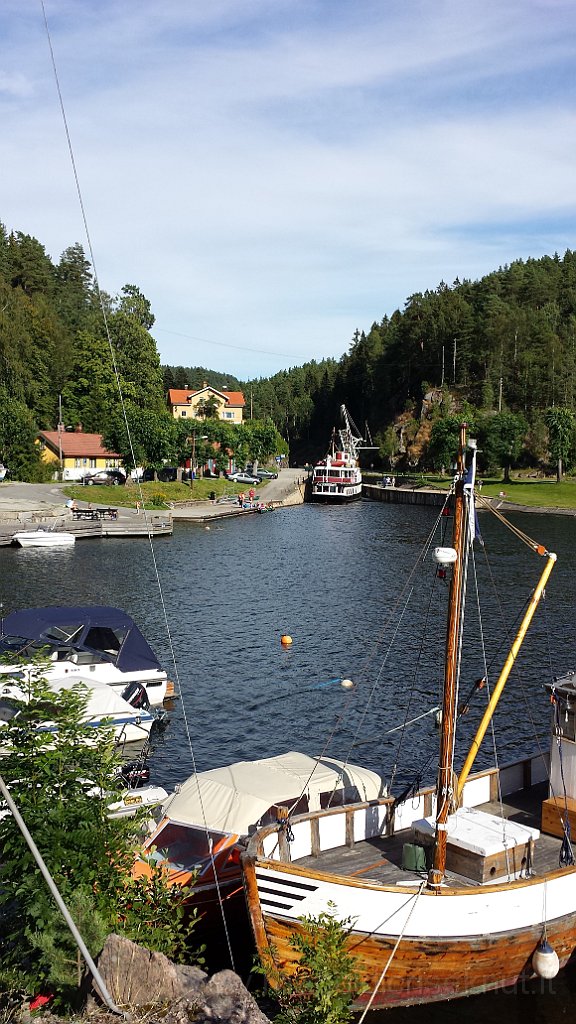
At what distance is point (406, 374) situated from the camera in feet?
650

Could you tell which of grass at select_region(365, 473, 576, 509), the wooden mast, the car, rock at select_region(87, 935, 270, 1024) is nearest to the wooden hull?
the wooden mast

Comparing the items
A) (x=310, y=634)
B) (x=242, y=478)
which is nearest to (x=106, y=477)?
(x=242, y=478)

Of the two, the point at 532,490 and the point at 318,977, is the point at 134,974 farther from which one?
the point at 532,490

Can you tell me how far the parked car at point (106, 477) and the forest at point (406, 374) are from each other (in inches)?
162

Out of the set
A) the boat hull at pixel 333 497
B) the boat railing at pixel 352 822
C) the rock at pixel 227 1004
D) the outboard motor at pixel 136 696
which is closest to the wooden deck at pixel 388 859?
the boat railing at pixel 352 822

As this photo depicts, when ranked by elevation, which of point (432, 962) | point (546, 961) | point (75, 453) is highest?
point (75, 453)

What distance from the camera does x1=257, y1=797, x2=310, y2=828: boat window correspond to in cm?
2164

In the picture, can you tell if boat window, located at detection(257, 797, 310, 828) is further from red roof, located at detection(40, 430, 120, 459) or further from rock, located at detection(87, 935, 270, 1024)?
red roof, located at detection(40, 430, 120, 459)

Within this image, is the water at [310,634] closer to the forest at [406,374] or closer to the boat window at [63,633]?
the boat window at [63,633]

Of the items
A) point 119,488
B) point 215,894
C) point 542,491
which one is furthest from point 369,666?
point 542,491

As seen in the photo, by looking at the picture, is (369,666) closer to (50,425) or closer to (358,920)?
(358,920)

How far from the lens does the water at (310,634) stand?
34344mm

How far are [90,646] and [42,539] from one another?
4666 centimetres

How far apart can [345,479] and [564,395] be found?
152 feet
